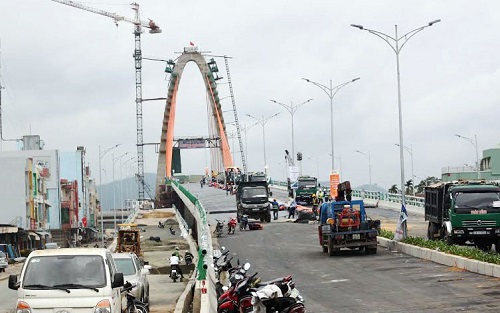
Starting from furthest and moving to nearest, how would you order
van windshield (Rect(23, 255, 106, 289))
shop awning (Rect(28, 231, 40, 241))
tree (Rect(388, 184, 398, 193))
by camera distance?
tree (Rect(388, 184, 398, 193))
shop awning (Rect(28, 231, 40, 241))
van windshield (Rect(23, 255, 106, 289))

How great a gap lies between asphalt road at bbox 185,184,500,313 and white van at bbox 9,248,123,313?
22.6 ft

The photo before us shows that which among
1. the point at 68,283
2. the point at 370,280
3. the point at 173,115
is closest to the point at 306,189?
the point at 370,280

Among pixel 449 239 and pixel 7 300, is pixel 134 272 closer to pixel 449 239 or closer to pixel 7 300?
pixel 7 300

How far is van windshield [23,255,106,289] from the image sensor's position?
45.8ft

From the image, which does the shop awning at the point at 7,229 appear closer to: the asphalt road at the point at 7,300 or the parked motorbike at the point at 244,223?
the parked motorbike at the point at 244,223

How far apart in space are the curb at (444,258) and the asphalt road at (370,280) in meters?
0.29

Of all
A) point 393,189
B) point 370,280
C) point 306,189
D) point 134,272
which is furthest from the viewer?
point 393,189

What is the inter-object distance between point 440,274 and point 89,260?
14009mm

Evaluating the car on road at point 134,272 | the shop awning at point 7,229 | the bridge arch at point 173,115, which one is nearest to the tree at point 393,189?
the bridge arch at point 173,115

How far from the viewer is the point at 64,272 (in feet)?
46.3

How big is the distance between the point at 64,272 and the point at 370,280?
42.8ft

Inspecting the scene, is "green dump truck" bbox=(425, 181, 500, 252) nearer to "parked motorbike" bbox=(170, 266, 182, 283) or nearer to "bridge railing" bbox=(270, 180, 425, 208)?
"parked motorbike" bbox=(170, 266, 182, 283)

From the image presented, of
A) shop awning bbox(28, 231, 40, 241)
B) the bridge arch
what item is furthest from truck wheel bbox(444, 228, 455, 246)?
the bridge arch

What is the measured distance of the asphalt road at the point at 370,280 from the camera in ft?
64.7
